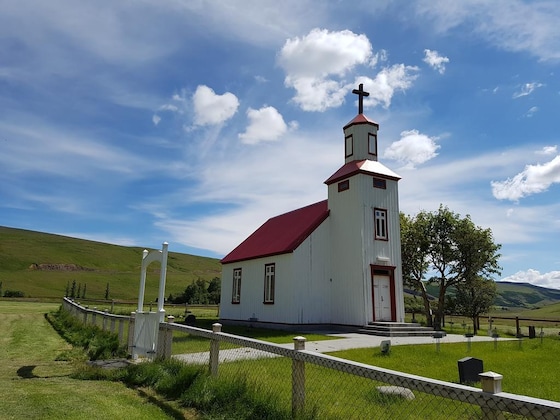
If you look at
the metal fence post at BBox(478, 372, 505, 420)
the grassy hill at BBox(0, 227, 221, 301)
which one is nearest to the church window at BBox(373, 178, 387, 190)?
the metal fence post at BBox(478, 372, 505, 420)

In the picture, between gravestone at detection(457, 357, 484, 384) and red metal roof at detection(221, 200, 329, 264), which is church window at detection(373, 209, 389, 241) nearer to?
red metal roof at detection(221, 200, 329, 264)

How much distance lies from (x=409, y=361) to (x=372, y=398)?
4.36m

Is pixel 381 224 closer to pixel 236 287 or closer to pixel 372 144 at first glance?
pixel 372 144

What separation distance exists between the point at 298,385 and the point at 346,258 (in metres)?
15.5

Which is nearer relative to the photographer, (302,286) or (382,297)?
(382,297)

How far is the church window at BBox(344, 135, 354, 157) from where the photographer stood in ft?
72.6

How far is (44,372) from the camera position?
345 inches

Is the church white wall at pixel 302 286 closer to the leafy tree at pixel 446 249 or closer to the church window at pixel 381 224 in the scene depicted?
the church window at pixel 381 224

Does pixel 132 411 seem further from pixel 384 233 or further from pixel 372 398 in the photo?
pixel 384 233

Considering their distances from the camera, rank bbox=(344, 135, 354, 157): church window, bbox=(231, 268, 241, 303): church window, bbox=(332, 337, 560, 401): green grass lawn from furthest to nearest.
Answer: bbox=(231, 268, 241, 303): church window, bbox=(344, 135, 354, 157): church window, bbox=(332, 337, 560, 401): green grass lawn

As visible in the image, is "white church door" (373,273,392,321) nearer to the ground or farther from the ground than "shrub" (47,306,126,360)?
farther from the ground

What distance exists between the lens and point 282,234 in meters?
23.8

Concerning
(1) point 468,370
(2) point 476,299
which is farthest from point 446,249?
(1) point 468,370

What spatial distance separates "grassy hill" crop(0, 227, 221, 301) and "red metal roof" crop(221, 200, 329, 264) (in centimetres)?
5941
